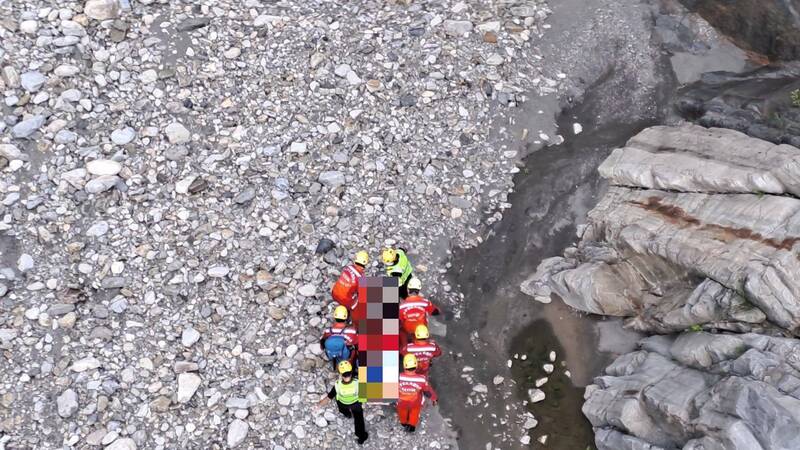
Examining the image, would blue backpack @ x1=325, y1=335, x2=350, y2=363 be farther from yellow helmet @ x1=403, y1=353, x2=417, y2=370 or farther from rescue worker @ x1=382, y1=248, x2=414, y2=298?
rescue worker @ x1=382, y1=248, x2=414, y2=298

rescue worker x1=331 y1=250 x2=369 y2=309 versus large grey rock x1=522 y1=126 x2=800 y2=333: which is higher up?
large grey rock x1=522 y1=126 x2=800 y2=333

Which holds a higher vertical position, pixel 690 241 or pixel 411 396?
pixel 690 241

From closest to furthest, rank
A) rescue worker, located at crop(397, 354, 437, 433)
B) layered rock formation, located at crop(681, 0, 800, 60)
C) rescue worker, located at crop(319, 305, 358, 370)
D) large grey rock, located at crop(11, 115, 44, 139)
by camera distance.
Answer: rescue worker, located at crop(397, 354, 437, 433), rescue worker, located at crop(319, 305, 358, 370), large grey rock, located at crop(11, 115, 44, 139), layered rock formation, located at crop(681, 0, 800, 60)

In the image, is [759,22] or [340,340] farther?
[759,22]

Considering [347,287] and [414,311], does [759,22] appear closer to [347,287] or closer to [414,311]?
[414,311]

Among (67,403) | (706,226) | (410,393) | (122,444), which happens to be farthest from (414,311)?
(67,403)

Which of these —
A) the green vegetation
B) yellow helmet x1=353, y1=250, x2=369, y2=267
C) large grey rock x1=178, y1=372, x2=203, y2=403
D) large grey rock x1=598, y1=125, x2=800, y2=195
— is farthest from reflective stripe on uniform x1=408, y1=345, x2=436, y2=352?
the green vegetation
